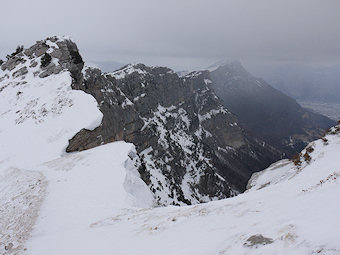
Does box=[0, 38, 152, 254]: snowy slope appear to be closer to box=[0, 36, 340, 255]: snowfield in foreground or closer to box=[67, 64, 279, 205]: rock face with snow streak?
box=[0, 36, 340, 255]: snowfield in foreground

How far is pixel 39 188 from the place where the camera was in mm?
15102

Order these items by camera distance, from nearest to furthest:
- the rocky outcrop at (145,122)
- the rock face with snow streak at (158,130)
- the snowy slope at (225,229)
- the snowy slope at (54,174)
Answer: the snowy slope at (225,229), the snowy slope at (54,174), the rocky outcrop at (145,122), the rock face with snow streak at (158,130)

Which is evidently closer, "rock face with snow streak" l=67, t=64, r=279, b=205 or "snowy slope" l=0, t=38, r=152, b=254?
"snowy slope" l=0, t=38, r=152, b=254

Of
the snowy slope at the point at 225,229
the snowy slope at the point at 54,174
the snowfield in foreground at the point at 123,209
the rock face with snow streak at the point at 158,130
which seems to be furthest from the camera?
the rock face with snow streak at the point at 158,130

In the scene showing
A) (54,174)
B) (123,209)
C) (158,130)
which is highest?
(54,174)

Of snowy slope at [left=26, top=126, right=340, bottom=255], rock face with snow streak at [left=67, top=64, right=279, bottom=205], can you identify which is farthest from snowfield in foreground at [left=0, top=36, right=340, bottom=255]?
rock face with snow streak at [left=67, top=64, right=279, bottom=205]

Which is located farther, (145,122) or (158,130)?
(158,130)

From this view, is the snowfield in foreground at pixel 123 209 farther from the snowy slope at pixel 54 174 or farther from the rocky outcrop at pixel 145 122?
the rocky outcrop at pixel 145 122

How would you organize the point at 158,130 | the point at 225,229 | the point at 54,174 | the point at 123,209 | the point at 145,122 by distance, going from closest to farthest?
the point at 225,229
the point at 123,209
the point at 54,174
the point at 145,122
the point at 158,130

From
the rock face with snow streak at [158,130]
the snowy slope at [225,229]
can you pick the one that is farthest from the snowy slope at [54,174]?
the rock face with snow streak at [158,130]

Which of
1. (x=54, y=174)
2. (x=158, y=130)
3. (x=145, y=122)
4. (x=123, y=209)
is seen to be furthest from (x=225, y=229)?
(x=158, y=130)

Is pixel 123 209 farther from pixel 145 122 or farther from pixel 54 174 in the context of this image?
pixel 145 122

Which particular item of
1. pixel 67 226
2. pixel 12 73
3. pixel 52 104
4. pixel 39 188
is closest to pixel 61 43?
pixel 12 73

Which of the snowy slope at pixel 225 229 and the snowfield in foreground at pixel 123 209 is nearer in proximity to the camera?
the snowy slope at pixel 225 229
